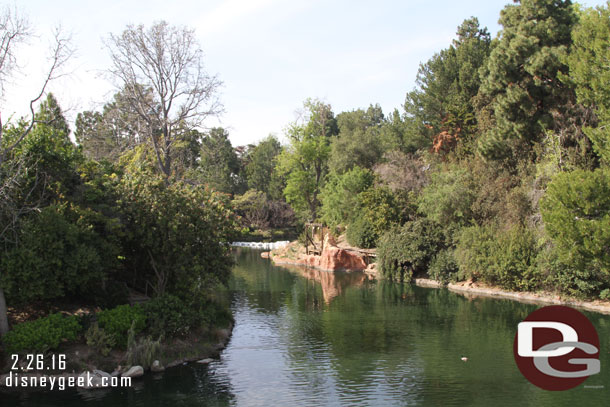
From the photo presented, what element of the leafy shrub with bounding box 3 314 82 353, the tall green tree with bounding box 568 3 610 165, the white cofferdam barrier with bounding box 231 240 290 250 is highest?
the tall green tree with bounding box 568 3 610 165

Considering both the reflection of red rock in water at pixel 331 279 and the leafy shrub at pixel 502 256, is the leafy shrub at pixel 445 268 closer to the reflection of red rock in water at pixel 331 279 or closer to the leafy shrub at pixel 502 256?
the leafy shrub at pixel 502 256

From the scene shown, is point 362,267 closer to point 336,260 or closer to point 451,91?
point 336,260

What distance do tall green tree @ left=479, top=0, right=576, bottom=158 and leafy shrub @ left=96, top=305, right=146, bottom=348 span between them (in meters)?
22.8

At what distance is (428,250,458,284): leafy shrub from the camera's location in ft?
108

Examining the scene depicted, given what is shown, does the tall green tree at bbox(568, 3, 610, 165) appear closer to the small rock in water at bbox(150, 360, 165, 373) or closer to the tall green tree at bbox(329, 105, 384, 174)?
the small rock in water at bbox(150, 360, 165, 373)

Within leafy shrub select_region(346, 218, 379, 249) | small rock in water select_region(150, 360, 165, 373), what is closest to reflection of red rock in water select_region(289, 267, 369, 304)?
leafy shrub select_region(346, 218, 379, 249)

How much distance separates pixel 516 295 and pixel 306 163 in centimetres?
3831

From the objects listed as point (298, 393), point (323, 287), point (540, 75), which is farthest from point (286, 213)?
point (298, 393)

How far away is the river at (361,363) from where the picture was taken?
530 inches

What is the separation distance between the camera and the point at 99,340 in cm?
1512

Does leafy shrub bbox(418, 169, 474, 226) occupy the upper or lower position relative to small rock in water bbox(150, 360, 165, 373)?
upper

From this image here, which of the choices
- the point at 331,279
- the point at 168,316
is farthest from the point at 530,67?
the point at 168,316

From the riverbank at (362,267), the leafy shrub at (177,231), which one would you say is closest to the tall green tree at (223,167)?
the riverbank at (362,267)

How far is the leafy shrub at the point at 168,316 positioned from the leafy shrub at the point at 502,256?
1778 cm
